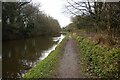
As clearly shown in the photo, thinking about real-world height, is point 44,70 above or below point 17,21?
below

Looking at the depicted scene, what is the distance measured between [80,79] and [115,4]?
5879 mm

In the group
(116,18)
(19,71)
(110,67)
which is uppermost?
(116,18)

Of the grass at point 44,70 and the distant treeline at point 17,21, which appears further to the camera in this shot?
the distant treeline at point 17,21

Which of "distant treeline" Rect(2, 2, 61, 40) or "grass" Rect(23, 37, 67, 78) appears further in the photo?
"distant treeline" Rect(2, 2, 61, 40)

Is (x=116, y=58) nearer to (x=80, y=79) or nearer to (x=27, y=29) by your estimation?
(x=80, y=79)

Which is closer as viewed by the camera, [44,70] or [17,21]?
[44,70]

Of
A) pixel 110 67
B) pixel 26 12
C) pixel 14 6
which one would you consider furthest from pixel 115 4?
pixel 26 12

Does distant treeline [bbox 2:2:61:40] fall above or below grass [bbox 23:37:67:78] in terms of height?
above

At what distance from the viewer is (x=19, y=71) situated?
16.0 m

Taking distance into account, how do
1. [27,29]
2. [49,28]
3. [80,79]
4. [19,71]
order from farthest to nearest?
[49,28]
[27,29]
[19,71]
[80,79]

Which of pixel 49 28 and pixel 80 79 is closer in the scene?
pixel 80 79

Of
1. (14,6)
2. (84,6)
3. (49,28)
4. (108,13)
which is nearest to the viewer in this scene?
(108,13)

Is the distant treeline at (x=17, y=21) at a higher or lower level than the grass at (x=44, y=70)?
higher

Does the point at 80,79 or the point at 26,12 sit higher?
the point at 26,12
